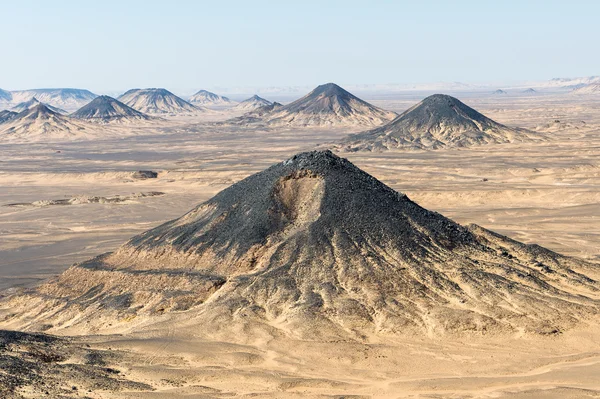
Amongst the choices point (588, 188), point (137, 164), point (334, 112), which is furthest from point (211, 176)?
point (334, 112)

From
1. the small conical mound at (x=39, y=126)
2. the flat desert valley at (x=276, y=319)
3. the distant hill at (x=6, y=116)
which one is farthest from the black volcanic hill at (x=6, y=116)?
the flat desert valley at (x=276, y=319)

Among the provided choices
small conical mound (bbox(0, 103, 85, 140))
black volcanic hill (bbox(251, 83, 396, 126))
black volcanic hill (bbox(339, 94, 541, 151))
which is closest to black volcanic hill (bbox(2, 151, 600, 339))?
black volcanic hill (bbox(339, 94, 541, 151))

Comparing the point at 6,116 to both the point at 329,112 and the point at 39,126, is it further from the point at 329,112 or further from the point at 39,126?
the point at 329,112

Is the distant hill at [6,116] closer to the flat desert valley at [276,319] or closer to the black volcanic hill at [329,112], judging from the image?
the flat desert valley at [276,319]

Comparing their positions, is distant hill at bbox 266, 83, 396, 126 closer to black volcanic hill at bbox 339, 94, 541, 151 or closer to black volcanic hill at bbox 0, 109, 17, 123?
black volcanic hill at bbox 339, 94, 541, 151

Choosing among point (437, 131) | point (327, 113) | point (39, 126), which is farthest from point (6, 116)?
point (437, 131)

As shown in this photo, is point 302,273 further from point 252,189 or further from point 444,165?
point 444,165
